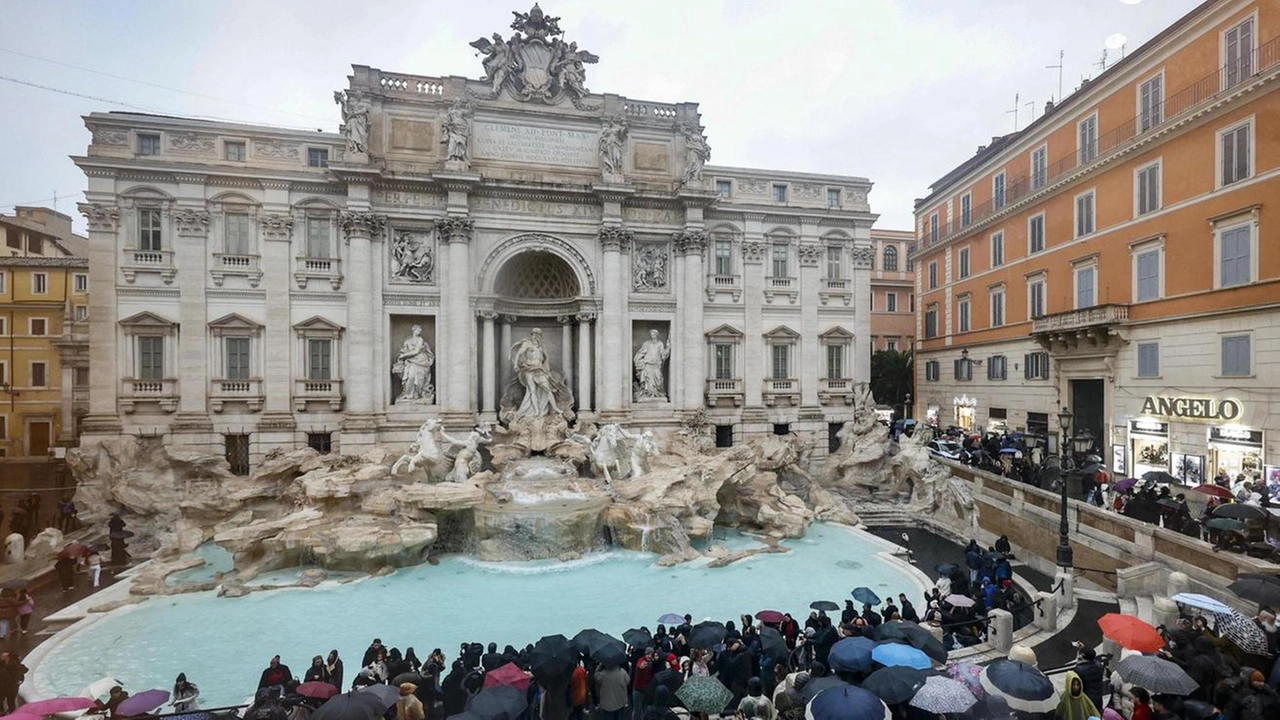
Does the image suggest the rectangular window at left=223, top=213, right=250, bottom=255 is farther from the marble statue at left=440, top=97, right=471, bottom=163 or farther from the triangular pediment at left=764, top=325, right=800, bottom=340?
the triangular pediment at left=764, top=325, right=800, bottom=340

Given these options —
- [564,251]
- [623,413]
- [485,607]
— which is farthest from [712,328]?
[485,607]

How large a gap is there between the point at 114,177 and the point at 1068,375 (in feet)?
121

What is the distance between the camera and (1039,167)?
26094 millimetres

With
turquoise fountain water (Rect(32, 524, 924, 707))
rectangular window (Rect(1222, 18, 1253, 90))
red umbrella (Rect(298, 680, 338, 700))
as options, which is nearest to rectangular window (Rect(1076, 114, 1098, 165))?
rectangular window (Rect(1222, 18, 1253, 90))

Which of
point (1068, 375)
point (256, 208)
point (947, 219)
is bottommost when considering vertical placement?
point (1068, 375)

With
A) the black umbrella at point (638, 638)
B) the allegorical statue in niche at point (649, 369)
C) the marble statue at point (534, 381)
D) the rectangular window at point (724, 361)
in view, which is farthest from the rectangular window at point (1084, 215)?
the black umbrella at point (638, 638)

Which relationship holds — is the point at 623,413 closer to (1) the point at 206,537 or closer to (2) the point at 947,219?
(1) the point at 206,537

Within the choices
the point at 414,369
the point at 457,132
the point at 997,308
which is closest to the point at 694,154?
the point at 457,132

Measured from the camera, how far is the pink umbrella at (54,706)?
21.0ft

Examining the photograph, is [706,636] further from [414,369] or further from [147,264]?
[147,264]

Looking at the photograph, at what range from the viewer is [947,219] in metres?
33.6

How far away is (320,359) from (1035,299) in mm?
30174

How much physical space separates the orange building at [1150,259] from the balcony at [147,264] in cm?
2867

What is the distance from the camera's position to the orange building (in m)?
16.6
